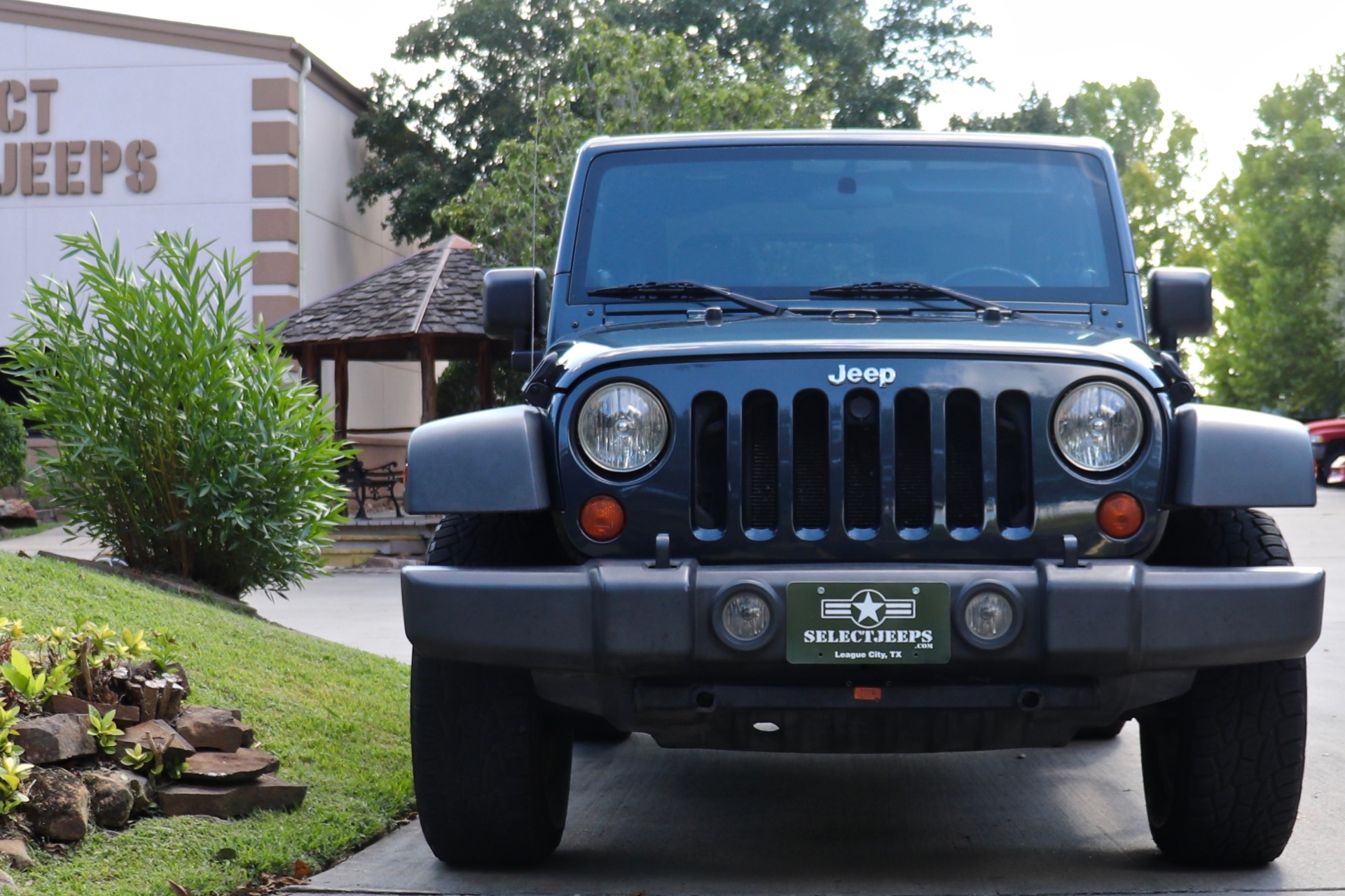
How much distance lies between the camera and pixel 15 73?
23.3 meters

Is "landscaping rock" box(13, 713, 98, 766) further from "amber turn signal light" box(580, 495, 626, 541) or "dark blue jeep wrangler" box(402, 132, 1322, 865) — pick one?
"amber turn signal light" box(580, 495, 626, 541)

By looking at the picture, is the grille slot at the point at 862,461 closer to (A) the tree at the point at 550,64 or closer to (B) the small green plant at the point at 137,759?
(B) the small green plant at the point at 137,759

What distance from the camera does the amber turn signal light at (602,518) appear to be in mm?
3541

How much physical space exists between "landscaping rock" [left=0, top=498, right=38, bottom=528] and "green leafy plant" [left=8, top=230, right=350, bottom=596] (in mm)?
12701

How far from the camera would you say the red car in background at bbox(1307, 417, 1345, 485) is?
1206 inches

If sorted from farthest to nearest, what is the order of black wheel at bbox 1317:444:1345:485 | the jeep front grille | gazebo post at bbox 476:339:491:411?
black wheel at bbox 1317:444:1345:485 → gazebo post at bbox 476:339:491:411 → the jeep front grille

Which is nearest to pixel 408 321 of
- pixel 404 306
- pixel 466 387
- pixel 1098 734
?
pixel 404 306

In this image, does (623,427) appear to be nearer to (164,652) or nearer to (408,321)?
(164,652)

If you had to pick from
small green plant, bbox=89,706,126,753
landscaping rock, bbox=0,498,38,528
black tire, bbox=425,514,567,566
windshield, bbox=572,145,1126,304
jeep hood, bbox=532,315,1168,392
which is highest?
windshield, bbox=572,145,1126,304

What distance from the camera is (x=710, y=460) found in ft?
11.8

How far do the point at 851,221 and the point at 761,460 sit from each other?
53.6 inches

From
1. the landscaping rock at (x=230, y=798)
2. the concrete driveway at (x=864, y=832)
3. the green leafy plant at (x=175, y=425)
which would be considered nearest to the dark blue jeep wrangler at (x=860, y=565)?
the concrete driveway at (x=864, y=832)

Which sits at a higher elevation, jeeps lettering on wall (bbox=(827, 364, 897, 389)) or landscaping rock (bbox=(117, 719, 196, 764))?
jeeps lettering on wall (bbox=(827, 364, 897, 389))

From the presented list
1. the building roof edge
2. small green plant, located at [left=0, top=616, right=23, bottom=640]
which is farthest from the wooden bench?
small green plant, located at [left=0, top=616, right=23, bottom=640]
